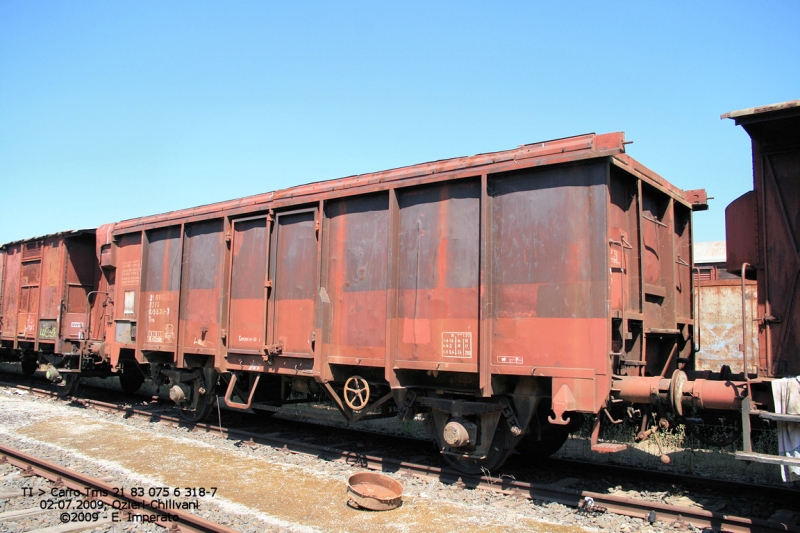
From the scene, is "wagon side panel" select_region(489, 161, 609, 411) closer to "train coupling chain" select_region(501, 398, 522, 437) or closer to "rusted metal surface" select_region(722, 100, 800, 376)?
"train coupling chain" select_region(501, 398, 522, 437)

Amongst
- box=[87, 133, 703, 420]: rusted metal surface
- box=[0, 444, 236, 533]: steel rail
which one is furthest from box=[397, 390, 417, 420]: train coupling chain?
box=[0, 444, 236, 533]: steel rail

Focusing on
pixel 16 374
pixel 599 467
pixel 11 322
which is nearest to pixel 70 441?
pixel 599 467

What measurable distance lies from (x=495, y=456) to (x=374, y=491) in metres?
1.59

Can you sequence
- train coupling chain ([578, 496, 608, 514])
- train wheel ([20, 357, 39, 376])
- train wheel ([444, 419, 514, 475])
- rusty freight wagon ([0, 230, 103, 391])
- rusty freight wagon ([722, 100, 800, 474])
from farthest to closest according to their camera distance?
train wheel ([20, 357, 39, 376])
rusty freight wagon ([0, 230, 103, 391])
train wheel ([444, 419, 514, 475])
train coupling chain ([578, 496, 608, 514])
rusty freight wagon ([722, 100, 800, 474])

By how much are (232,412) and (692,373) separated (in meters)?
9.09

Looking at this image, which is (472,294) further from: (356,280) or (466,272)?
(356,280)

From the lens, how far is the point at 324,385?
852 centimetres

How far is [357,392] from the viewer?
26.8ft

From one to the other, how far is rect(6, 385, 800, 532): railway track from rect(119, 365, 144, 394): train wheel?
671cm

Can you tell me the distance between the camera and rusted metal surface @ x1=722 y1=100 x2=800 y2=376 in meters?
5.44

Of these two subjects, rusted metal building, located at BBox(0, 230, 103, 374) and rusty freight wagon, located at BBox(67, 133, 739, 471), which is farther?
rusted metal building, located at BBox(0, 230, 103, 374)

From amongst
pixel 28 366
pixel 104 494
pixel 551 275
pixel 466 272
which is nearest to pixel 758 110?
pixel 551 275

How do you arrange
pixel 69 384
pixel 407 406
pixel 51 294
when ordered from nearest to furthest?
pixel 407 406 < pixel 69 384 < pixel 51 294

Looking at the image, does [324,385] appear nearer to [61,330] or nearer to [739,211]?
[739,211]
